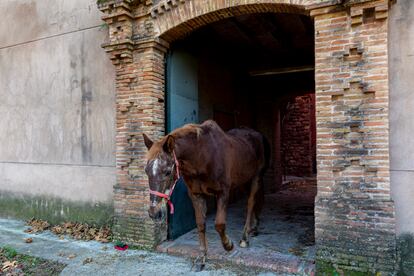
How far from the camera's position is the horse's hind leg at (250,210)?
483 centimetres

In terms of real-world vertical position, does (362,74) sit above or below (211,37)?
below

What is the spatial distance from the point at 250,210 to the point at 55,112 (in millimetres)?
4408

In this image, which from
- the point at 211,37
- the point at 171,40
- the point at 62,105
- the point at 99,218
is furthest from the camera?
the point at 211,37

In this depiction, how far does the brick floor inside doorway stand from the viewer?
4.14 metres

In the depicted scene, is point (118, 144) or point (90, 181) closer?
point (118, 144)

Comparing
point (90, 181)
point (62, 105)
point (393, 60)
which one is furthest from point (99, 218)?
point (393, 60)

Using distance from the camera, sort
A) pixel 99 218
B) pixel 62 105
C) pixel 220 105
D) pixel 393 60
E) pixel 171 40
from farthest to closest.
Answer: pixel 220 105 → pixel 62 105 → pixel 99 218 → pixel 171 40 → pixel 393 60

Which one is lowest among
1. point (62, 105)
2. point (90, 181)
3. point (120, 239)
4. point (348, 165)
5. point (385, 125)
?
point (120, 239)

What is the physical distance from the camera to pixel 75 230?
228 inches

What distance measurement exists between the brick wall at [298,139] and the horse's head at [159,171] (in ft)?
38.9

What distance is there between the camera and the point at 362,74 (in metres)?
3.58

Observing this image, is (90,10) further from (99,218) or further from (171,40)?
(99,218)

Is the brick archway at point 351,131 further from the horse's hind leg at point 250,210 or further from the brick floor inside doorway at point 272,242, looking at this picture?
the horse's hind leg at point 250,210

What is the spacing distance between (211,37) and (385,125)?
427 cm
